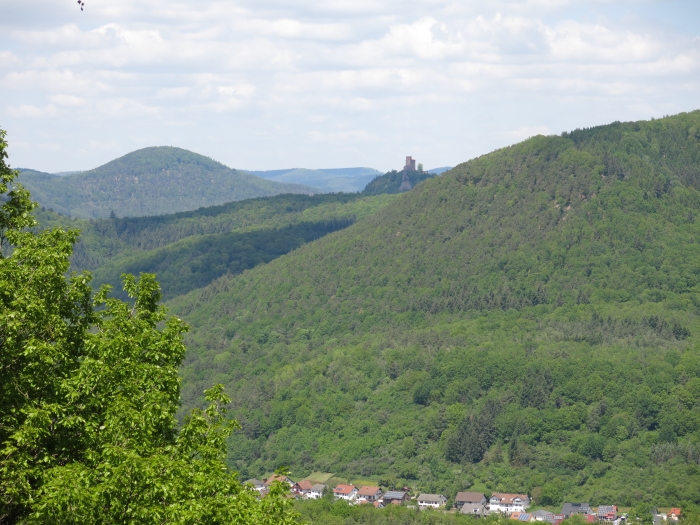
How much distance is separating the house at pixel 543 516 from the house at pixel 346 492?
22.1 metres

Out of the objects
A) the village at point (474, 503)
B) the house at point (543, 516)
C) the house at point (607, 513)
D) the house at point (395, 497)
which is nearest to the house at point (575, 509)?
the village at point (474, 503)

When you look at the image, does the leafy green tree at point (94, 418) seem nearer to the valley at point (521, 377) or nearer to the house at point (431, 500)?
the valley at point (521, 377)

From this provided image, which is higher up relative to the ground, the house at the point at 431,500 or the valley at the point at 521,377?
the valley at the point at 521,377

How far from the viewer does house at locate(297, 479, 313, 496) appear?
13100cm

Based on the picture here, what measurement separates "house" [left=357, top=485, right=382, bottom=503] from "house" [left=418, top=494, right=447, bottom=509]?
5.17 m

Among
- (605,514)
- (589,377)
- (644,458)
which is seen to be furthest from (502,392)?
(605,514)

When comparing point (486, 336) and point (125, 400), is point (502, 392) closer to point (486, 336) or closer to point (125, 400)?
point (486, 336)

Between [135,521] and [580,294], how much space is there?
166550mm

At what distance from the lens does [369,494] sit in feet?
420

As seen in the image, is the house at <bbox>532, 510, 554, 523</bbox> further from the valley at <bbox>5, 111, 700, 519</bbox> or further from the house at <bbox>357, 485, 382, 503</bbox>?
the house at <bbox>357, 485, 382, 503</bbox>

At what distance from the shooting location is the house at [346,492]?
5013 inches

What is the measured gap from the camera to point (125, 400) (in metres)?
23.2

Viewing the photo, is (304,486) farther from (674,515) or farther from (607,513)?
(674,515)

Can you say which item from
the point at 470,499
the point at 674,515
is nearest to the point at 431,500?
the point at 470,499
